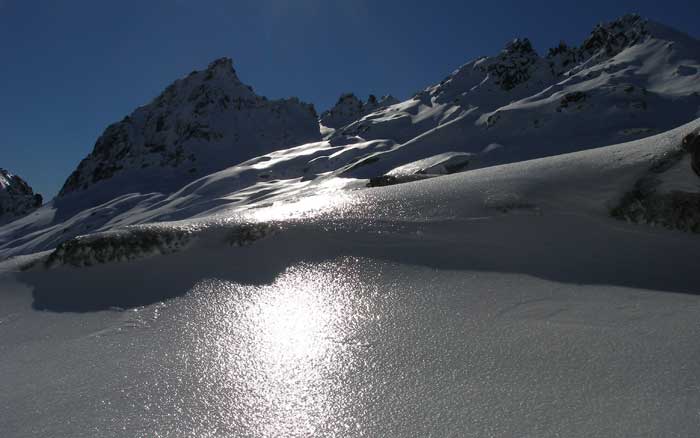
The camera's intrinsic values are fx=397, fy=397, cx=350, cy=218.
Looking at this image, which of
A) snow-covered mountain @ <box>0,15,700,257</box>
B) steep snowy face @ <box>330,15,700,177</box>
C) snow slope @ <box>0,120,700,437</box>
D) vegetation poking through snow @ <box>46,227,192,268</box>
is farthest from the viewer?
snow-covered mountain @ <box>0,15,700,257</box>

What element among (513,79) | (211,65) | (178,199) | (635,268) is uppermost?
(211,65)

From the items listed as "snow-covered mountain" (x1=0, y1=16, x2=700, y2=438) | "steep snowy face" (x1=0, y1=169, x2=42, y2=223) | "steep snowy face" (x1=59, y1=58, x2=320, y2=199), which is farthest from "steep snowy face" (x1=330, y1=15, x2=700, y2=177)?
"steep snowy face" (x1=0, y1=169, x2=42, y2=223)

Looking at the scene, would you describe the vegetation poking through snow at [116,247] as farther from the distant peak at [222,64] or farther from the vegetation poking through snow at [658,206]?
the distant peak at [222,64]

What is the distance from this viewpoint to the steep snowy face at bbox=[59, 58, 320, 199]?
72.1m

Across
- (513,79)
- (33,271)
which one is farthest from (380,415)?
(513,79)

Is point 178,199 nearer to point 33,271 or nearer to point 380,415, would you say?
point 33,271

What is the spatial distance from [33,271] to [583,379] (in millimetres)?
6814

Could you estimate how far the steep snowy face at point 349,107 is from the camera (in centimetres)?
9544

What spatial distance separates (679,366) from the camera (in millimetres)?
2395

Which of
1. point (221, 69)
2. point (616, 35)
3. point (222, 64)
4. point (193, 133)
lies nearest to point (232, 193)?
point (193, 133)

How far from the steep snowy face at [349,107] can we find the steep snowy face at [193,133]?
7279mm

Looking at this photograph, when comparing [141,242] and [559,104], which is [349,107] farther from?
[141,242]

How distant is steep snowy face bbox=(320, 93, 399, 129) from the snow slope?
299 feet

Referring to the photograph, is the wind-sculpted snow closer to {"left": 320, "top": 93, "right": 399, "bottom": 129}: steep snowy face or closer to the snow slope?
the snow slope
